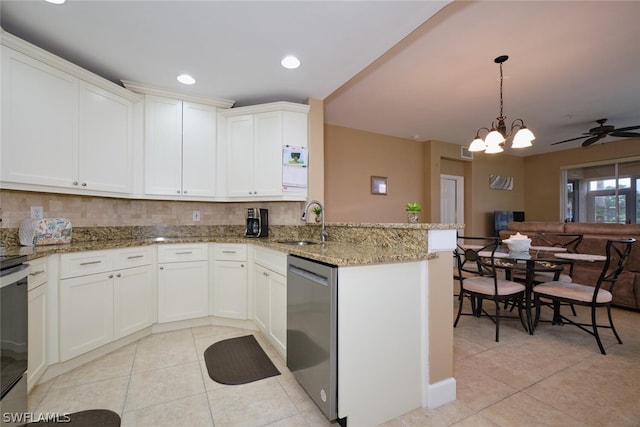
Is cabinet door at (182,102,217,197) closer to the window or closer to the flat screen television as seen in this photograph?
the flat screen television

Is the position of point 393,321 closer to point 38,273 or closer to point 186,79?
point 38,273

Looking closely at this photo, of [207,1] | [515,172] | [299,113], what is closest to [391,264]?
[207,1]

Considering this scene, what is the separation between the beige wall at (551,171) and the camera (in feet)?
19.2

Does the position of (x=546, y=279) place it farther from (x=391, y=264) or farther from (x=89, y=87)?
(x=89, y=87)

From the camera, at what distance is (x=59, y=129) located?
2141 millimetres

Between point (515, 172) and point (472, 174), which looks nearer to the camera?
point (472, 174)

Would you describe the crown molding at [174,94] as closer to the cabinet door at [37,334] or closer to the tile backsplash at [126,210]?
the tile backsplash at [126,210]

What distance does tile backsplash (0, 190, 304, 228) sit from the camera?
2.16m

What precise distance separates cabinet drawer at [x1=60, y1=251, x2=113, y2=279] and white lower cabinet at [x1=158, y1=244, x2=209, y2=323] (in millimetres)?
450

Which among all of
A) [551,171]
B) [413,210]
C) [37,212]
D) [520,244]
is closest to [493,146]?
[520,244]

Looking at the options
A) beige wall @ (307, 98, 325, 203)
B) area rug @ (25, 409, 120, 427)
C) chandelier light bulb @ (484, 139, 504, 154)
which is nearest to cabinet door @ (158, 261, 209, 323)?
area rug @ (25, 409, 120, 427)

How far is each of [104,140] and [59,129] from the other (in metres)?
0.33

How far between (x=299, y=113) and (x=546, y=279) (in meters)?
3.27

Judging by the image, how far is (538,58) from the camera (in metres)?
2.68
